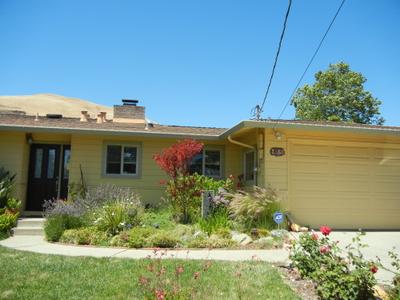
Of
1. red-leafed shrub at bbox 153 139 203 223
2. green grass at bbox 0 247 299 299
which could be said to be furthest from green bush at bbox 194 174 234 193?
green grass at bbox 0 247 299 299

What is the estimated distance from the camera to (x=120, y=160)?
12.7 meters

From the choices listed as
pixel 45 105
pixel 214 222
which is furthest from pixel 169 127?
pixel 45 105

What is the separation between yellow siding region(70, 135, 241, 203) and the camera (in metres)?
12.3

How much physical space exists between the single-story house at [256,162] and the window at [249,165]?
3 centimetres

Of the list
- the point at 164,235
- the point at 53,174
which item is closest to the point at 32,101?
the point at 53,174

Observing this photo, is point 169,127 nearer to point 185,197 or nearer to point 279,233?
point 185,197

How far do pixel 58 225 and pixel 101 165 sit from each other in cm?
407

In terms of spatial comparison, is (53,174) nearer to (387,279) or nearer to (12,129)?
(12,129)

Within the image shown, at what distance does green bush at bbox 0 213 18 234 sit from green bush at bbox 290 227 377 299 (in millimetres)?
7745

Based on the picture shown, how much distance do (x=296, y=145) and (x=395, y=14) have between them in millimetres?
4427

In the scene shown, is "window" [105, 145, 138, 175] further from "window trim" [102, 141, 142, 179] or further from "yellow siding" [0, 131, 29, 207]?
"yellow siding" [0, 131, 29, 207]

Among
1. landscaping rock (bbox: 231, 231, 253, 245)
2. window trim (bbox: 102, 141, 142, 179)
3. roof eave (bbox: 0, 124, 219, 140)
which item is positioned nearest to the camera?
landscaping rock (bbox: 231, 231, 253, 245)

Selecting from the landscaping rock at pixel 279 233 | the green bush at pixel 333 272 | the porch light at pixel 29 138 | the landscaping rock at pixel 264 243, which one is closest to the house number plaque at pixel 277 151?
the landscaping rock at pixel 279 233

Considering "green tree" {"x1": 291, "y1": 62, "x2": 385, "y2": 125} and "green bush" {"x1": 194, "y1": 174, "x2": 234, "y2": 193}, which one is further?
"green tree" {"x1": 291, "y1": 62, "x2": 385, "y2": 125}
